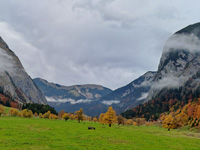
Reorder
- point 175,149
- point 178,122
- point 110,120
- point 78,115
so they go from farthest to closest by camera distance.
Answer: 1. point 78,115
2. point 178,122
3. point 110,120
4. point 175,149

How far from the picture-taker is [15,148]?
28875mm

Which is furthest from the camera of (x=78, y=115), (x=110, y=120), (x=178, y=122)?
(x=78, y=115)

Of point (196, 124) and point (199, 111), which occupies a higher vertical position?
point (199, 111)

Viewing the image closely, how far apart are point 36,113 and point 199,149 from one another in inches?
6790

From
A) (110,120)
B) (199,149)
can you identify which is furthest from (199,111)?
(199,149)

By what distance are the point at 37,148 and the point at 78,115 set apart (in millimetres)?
114998

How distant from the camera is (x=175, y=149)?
122 feet

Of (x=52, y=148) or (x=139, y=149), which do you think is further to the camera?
(x=139, y=149)

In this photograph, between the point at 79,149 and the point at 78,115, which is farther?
the point at 78,115

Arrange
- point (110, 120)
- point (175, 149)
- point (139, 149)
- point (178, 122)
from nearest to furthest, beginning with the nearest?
point (139, 149), point (175, 149), point (110, 120), point (178, 122)

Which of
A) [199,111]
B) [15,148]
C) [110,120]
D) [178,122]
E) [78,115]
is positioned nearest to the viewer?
[15,148]

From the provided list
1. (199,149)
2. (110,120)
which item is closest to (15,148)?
(199,149)

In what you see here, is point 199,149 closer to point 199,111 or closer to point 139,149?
point 139,149

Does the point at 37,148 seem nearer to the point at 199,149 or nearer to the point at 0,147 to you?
the point at 0,147
